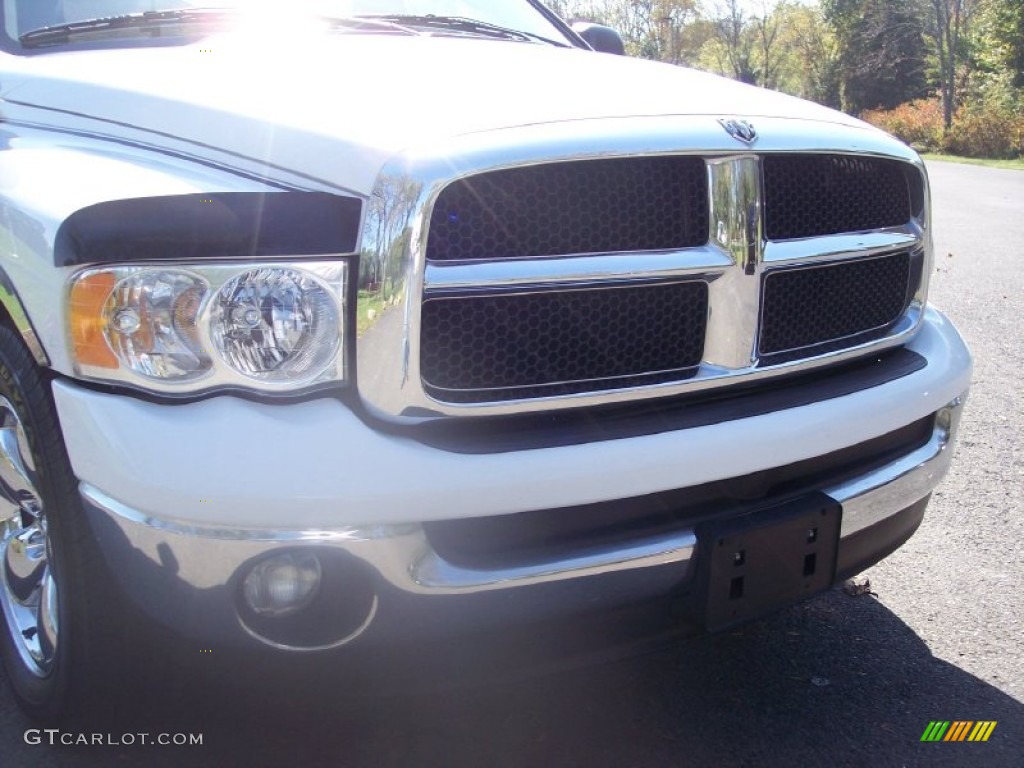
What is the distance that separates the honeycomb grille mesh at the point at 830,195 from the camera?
247 cm

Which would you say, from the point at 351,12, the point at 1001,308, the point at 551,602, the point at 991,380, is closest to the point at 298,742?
the point at 551,602

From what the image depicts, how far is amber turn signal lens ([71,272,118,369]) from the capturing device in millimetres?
1995

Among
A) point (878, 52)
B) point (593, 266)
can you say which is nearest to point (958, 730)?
point (593, 266)

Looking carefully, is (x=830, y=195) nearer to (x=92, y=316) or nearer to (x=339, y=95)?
(x=339, y=95)

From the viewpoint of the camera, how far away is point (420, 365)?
6.66ft

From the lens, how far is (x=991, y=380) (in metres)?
5.72

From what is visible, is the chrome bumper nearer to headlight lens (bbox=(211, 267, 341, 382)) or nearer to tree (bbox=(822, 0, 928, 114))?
headlight lens (bbox=(211, 267, 341, 382))

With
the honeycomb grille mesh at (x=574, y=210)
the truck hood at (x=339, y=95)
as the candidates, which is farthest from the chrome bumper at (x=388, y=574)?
the truck hood at (x=339, y=95)

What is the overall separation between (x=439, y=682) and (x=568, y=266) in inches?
33.0

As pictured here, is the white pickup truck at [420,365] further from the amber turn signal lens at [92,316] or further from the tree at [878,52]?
the tree at [878,52]

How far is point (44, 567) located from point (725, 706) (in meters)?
1.67

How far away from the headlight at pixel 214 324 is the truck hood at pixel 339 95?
0.23 metres

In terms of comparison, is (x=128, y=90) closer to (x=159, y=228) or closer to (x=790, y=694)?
(x=159, y=228)

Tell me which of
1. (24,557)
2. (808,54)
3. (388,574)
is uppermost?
(388,574)
